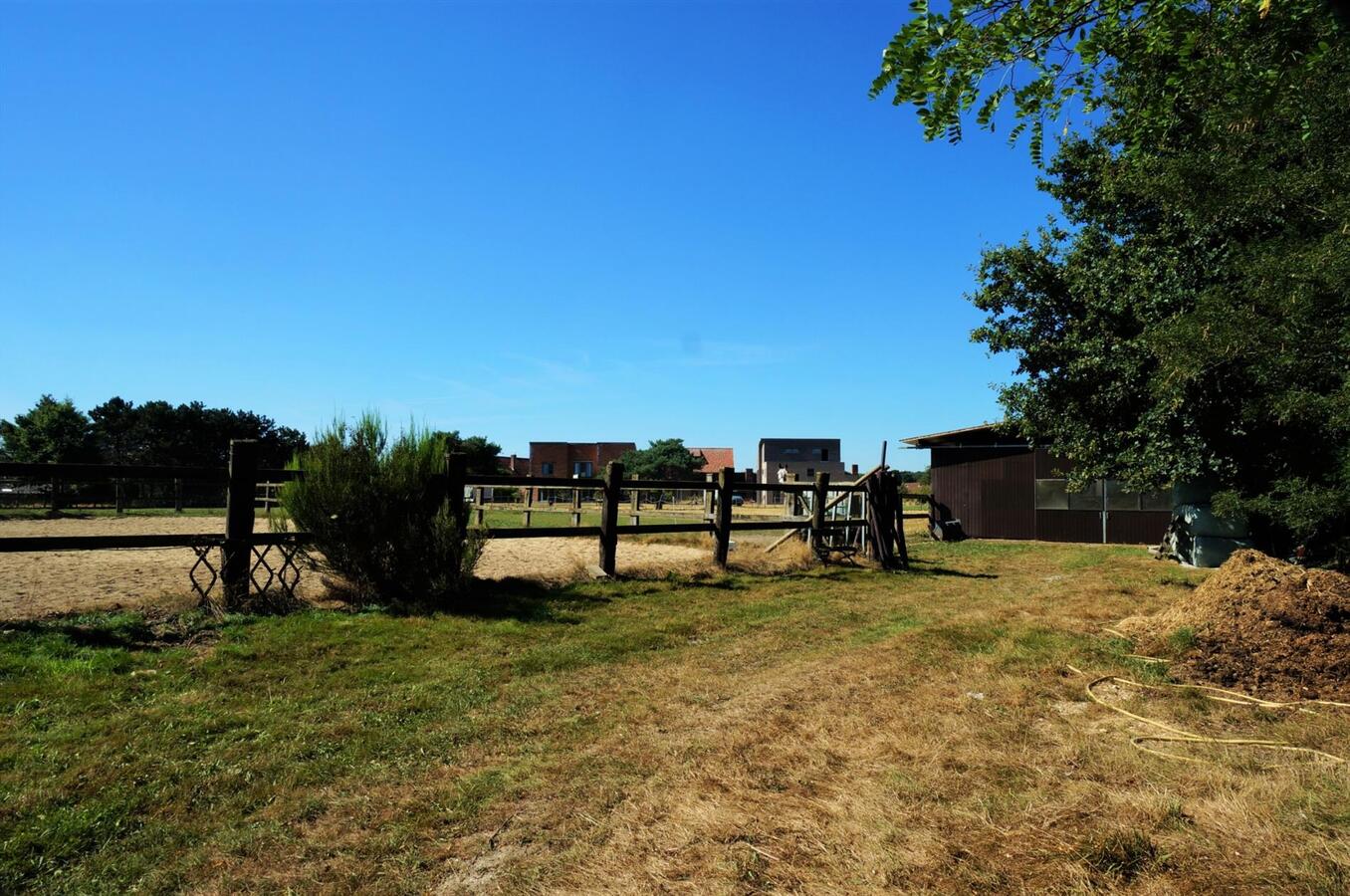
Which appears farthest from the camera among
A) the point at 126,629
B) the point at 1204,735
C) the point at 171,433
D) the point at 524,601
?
the point at 171,433

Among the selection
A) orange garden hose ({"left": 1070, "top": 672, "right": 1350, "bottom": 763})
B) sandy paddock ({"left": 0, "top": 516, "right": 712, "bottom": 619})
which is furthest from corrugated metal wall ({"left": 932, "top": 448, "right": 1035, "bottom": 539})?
orange garden hose ({"left": 1070, "top": 672, "right": 1350, "bottom": 763})

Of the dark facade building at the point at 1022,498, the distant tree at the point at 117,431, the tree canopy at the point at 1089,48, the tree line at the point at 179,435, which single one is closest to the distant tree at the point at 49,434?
the tree line at the point at 179,435

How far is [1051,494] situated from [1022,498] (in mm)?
895

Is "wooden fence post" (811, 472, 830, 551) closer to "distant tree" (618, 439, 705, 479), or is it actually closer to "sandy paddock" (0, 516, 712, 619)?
"sandy paddock" (0, 516, 712, 619)

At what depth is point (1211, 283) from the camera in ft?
38.7

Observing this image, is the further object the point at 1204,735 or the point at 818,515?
the point at 818,515

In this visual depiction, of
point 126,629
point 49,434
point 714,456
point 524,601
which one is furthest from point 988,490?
point 714,456

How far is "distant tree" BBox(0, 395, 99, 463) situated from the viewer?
40844mm

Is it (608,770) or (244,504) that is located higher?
(244,504)

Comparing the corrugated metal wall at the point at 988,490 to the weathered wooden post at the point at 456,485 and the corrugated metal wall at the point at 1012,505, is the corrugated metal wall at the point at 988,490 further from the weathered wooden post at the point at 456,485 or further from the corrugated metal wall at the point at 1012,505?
the weathered wooden post at the point at 456,485

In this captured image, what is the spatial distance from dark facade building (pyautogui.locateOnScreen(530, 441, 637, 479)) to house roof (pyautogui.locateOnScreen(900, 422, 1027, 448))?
174 feet

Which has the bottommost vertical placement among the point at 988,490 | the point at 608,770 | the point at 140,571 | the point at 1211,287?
the point at 608,770

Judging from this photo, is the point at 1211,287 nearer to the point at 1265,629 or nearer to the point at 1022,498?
the point at 1265,629

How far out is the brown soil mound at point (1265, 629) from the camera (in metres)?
5.02
